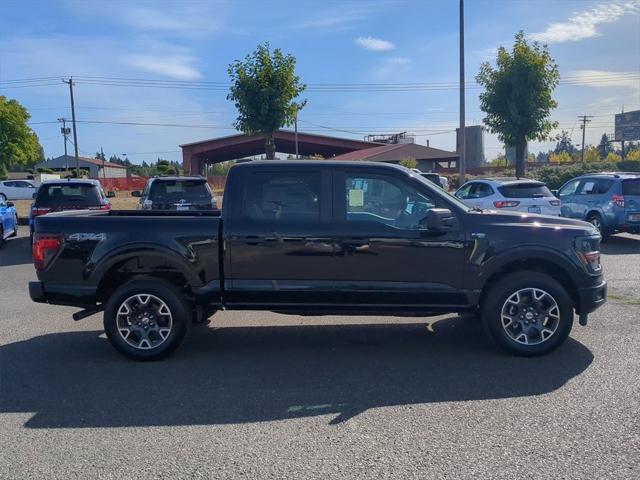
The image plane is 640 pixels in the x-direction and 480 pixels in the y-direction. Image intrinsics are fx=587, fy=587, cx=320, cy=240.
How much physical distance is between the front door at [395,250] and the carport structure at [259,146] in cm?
4143

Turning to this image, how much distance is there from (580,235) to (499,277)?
2.95ft

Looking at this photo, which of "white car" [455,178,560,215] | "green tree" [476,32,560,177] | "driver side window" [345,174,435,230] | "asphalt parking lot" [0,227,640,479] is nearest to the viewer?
"asphalt parking lot" [0,227,640,479]

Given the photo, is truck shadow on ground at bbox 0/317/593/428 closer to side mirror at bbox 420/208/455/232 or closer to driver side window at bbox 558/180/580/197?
side mirror at bbox 420/208/455/232

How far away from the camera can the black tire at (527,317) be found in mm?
5805

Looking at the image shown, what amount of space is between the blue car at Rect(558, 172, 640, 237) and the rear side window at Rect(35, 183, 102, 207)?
12.0 meters

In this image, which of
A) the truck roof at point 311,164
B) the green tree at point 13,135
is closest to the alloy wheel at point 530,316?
the truck roof at point 311,164

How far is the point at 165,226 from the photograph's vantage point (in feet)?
19.2

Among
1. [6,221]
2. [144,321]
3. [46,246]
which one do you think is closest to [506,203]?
[144,321]

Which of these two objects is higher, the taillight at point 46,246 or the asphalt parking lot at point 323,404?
the taillight at point 46,246

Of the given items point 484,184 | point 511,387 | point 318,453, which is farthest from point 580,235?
point 484,184

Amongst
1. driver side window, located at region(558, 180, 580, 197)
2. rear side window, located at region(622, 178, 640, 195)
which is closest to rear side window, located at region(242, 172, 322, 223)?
rear side window, located at region(622, 178, 640, 195)

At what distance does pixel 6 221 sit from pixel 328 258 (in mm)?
12649

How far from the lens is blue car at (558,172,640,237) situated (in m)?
14.0

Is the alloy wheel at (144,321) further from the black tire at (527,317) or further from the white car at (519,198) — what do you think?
the white car at (519,198)
